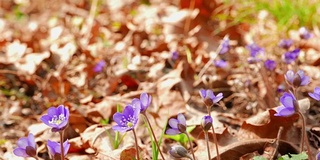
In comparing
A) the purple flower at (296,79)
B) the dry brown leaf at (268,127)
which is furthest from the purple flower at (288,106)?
the dry brown leaf at (268,127)

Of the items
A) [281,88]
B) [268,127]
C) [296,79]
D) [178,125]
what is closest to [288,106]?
[296,79]

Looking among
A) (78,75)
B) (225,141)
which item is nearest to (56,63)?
(78,75)

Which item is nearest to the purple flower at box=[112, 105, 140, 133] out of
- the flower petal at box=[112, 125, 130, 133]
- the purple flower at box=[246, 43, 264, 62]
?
the flower petal at box=[112, 125, 130, 133]

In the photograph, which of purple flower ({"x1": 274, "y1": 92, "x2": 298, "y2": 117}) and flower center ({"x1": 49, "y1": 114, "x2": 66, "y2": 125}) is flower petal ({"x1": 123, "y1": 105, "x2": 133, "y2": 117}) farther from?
purple flower ({"x1": 274, "y1": 92, "x2": 298, "y2": 117})

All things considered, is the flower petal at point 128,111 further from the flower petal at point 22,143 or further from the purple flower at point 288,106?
the purple flower at point 288,106

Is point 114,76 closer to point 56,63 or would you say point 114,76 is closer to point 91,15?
A: point 56,63

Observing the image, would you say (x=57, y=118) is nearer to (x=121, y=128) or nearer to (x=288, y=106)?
(x=121, y=128)
